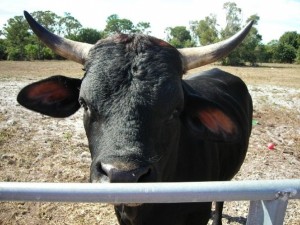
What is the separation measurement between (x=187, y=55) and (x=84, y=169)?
12.7 ft

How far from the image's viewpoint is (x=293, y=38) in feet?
285

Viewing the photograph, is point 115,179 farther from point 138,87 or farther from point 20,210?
point 20,210

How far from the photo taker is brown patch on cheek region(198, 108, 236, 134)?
343 centimetres

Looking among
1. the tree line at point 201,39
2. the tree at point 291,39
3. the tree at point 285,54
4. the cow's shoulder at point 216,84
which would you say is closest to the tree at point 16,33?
the tree line at point 201,39

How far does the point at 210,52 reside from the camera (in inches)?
141

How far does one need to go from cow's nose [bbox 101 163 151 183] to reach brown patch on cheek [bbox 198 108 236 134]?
1217mm

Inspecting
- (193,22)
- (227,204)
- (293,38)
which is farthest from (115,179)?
(293,38)

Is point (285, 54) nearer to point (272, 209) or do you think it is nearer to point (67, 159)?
point (67, 159)

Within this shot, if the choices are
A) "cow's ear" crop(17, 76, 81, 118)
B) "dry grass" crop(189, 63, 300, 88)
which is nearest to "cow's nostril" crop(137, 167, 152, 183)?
"cow's ear" crop(17, 76, 81, 118)

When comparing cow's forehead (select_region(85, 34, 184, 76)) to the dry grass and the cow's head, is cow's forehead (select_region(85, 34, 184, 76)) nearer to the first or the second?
the cow's head

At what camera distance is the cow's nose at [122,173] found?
90.0 inches

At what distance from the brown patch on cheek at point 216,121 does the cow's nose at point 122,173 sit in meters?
1.22

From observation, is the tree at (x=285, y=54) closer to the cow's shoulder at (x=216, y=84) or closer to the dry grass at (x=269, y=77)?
the dry grass at (x=269, y=77)

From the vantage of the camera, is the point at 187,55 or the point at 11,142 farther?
the point at 11,142
